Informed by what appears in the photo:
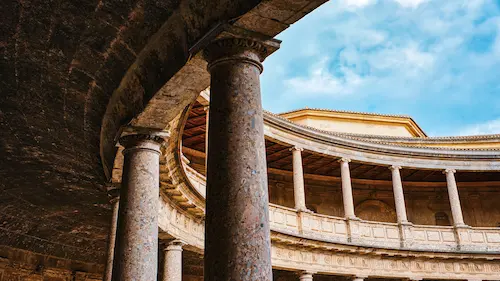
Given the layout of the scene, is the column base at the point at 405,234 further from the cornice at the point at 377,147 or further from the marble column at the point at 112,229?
the marble column at the point at 112,229

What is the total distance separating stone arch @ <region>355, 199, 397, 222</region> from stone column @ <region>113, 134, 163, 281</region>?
54.8 feet

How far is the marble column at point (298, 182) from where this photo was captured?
17000mm

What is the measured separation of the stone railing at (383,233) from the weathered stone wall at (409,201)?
3649mm

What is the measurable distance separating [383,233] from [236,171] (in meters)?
15.0

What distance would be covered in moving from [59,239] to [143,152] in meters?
11.1

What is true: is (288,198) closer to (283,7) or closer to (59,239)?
(59,239)

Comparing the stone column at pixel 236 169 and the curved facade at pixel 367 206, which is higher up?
the curved facade at pixel 367 206

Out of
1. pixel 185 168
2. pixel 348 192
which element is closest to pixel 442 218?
pixel 348 192

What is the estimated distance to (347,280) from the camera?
19625 millimetres

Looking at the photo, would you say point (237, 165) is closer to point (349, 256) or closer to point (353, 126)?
point (349, 256)

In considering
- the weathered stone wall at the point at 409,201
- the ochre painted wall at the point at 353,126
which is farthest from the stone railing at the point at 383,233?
the ochre painted wall at the point at 353,126

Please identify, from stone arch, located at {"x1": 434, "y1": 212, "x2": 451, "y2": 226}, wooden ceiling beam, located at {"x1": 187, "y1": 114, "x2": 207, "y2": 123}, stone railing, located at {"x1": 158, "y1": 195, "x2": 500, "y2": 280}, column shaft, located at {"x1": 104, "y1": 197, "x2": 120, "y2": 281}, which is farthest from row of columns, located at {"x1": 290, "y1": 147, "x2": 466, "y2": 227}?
column shaft, located at {"x1": 104, "y1": 197, "x2": 120, "y2": 281}

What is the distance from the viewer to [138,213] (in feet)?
21.3

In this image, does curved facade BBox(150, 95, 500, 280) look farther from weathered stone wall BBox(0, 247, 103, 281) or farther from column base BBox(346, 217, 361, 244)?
weathered stone wall BBox(0, 247, 103, 281)
